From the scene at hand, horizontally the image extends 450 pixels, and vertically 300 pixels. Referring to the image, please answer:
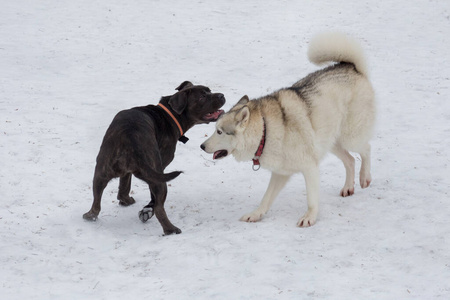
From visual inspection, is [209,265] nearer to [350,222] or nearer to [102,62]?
[350,222]

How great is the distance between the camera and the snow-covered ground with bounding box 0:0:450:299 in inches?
187

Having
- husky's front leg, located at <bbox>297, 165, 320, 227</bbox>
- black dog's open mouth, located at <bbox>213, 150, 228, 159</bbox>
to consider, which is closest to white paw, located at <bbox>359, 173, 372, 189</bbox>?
husky's front leg, located at <bbox>297, 165, 320, 227</bbox>

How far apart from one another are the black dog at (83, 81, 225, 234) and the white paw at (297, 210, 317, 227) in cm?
142

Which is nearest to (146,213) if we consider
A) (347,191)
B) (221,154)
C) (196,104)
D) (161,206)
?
(161,206)

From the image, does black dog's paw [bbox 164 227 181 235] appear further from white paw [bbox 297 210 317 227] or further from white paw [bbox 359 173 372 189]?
white paw [bbox 359 173 372 189]

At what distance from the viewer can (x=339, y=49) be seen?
22.2ft

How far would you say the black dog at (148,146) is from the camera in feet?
19.0

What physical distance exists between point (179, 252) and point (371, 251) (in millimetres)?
1923

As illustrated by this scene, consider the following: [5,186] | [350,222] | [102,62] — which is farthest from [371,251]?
[102,62]

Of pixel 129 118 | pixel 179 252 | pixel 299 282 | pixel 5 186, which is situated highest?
pixel 129 118

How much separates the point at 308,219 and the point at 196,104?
2.17m

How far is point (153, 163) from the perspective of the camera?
19.3ft

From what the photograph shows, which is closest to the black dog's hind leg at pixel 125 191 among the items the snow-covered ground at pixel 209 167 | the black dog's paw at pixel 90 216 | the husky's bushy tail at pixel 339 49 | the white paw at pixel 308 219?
the snow-covered ground at pixel 209 167

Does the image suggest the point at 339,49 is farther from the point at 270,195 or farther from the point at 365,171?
the point at 270,195
